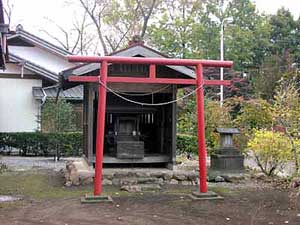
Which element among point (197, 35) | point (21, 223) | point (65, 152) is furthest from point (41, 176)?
point (197, 35)

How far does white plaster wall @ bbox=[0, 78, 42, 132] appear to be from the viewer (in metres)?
22.5

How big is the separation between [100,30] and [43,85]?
14.6 meters

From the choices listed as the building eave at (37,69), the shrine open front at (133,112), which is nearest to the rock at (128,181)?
the shrine open front at (133,112)

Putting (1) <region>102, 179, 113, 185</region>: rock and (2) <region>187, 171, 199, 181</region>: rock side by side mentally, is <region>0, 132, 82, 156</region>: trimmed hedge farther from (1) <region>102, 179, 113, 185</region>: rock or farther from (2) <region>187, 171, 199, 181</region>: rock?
(2) <region>187, 171, 199, 181</region>: rock

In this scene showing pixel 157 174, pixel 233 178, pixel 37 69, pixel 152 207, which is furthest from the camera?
pixel 37 69

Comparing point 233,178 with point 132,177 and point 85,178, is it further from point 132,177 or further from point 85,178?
point 85,178

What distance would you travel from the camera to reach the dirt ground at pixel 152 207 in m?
7.27

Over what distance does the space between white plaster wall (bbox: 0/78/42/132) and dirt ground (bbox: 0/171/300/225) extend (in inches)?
464

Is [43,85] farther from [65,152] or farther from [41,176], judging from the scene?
[41,176]

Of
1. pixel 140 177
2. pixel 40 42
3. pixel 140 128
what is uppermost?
pixel 40 42

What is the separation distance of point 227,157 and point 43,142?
33.1ft

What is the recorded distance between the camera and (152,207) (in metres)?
8.37

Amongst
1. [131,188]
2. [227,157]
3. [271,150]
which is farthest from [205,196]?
[227,157]

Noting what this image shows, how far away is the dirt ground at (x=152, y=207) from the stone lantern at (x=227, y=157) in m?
1.62
